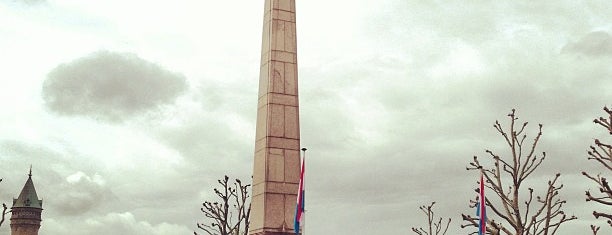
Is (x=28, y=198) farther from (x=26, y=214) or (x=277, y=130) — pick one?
(x=277, y=130)

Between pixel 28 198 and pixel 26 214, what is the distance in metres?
3.50

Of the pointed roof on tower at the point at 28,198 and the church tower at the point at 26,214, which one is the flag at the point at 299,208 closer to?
the church tower at the point at 26,214

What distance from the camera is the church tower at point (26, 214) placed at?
129875mm

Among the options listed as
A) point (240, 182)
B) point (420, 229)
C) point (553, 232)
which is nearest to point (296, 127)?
point (553, 232)

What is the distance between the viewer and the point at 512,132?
2252cm

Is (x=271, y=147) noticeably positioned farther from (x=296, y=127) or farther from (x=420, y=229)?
(x=420, y=229)

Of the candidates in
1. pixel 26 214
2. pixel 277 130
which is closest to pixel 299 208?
pixel 277 130

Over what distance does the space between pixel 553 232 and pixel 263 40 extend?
36.0ft

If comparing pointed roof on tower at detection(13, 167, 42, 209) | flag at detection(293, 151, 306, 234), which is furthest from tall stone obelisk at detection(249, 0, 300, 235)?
pointed roof on tower at detection(13, 167, 42, 209)

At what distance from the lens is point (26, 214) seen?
130 m

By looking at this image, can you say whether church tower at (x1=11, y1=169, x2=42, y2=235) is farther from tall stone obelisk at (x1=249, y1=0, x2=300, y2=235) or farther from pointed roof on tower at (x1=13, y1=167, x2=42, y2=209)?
tall stone obelisk at (x1=249, y1=0, x2=300, y2=235)

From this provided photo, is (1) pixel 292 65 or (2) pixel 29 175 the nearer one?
(1) pixel 292 65

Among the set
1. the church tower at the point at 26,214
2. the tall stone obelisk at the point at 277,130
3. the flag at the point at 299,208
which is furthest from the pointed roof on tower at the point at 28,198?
the flag at the point at 299,208

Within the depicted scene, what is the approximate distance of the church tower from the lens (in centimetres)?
12988
